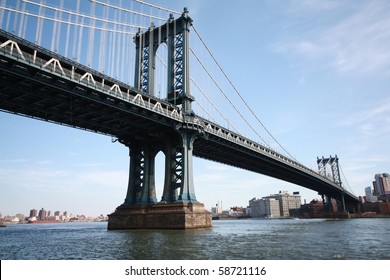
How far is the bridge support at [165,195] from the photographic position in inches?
1746

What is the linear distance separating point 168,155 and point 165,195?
601cm

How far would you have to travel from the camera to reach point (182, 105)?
51.4m

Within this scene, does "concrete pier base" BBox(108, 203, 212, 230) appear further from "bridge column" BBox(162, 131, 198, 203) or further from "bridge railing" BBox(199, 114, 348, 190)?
"bridge railing" BBox(199, 114, 348, 190)

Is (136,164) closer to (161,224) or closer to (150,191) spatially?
(150,191)

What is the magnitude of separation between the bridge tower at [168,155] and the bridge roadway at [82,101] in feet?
5.08

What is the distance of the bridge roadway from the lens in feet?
101

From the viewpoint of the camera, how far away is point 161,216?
4528cm

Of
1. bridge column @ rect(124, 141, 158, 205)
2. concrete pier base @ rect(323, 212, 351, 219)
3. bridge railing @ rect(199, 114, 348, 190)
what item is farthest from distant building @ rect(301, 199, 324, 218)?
bridge column @ rect(124, 141, 158, 205)

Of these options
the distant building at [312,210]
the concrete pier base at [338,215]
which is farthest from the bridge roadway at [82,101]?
the distant building at [312,210]

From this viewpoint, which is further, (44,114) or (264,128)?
(264,128)

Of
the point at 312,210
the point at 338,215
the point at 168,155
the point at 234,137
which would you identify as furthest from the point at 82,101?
the point at 312,210

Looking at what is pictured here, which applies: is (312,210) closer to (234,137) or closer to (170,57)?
(234,137)
